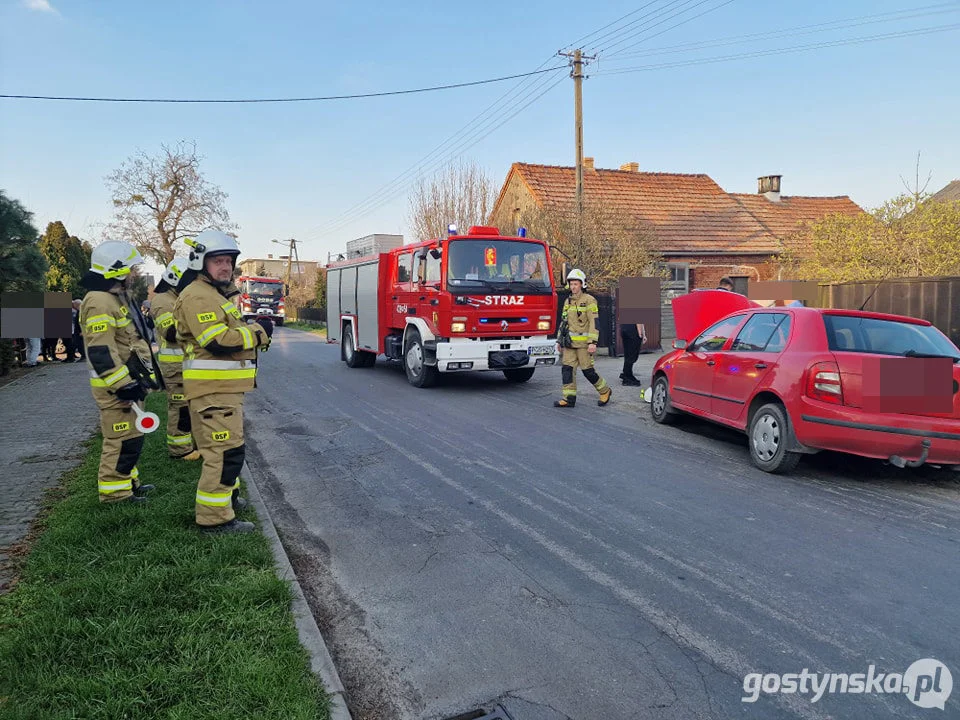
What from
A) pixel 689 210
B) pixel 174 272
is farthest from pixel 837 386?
pixel 689 210

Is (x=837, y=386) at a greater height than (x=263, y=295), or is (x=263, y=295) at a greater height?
(x=263, y=295)

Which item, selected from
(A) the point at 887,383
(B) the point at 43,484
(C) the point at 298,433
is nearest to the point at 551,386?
(C) the point at 298,433

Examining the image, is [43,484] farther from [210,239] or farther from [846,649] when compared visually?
[846,649]

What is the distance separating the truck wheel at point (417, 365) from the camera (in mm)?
11242

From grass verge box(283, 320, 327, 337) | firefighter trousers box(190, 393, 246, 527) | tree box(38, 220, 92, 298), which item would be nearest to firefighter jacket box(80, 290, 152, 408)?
firefighter trousers box(190, 393, 246, 527)

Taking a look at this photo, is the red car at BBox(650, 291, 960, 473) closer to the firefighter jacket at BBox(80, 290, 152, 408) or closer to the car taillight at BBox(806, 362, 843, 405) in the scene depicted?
the car taillight at BBox(806, 362, 843, 405)

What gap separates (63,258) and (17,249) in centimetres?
1436

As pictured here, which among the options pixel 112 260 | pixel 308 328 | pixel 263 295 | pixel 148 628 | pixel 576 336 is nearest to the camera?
pixel 148 628

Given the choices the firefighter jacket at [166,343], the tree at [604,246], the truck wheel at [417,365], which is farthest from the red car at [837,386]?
the tree at [604,246]

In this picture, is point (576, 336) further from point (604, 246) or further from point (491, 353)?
Answer: point (604, 246)

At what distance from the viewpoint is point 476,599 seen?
3543mm

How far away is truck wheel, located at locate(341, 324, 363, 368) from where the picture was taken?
585 inches

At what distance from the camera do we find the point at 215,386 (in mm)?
4254

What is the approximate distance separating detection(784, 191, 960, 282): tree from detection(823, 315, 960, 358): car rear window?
7.59 metres
